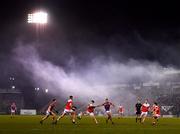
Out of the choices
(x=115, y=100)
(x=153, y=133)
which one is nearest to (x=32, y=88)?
(x=115, y=100)

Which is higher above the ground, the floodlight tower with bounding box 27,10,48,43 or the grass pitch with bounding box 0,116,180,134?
the floodlight tower with bounding box 27,10,48,43

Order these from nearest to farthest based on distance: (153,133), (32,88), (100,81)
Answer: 1. (153,133)
2. (100,81)
3. (32,88)

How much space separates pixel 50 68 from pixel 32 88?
13901mm

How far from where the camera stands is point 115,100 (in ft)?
311

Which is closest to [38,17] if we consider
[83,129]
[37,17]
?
[37,17]

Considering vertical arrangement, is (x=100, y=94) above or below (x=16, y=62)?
below

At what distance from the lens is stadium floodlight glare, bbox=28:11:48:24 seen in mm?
68250

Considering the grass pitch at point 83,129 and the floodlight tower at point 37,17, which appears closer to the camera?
the grass pitch at point 83,129

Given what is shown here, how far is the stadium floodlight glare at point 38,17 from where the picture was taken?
68.2 m

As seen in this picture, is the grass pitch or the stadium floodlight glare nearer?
the grass pitch

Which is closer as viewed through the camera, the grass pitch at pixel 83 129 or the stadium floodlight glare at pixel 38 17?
the grass pitch at pixel 83 129

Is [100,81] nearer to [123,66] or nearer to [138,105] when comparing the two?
[123,66]

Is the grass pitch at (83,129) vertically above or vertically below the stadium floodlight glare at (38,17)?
below

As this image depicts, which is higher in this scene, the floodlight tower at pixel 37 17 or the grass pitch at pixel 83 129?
the floodlight tower at pixel 37 17
